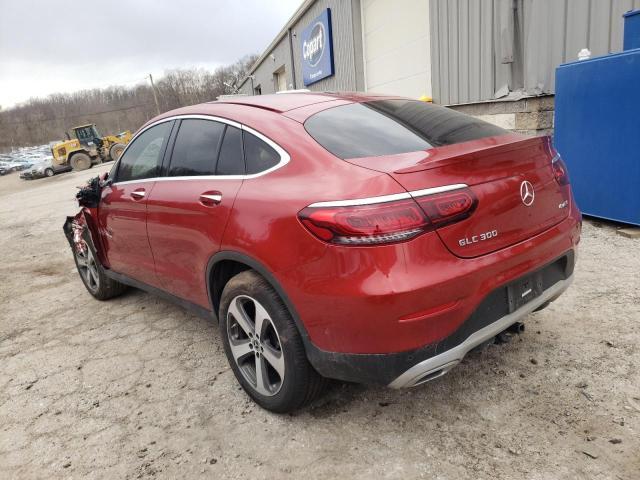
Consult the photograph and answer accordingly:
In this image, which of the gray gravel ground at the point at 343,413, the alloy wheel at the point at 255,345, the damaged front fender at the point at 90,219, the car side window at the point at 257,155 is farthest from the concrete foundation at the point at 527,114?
the damaged front fender at the point at 90,219

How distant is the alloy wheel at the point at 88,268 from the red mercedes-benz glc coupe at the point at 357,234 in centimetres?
186

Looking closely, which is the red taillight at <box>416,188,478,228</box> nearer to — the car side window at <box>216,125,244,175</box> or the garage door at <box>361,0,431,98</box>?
the car side window at <box>216,125,244,175</box>

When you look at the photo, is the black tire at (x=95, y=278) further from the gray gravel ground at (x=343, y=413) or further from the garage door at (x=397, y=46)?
the garage door at (x=397, y=46)

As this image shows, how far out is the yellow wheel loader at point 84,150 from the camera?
101 feet

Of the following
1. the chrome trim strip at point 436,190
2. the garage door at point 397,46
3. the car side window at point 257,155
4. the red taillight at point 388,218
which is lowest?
the red taillight at point 388,218

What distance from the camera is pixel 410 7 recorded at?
944 centimetres

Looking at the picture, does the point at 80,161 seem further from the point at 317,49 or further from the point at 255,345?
the point at 255,345

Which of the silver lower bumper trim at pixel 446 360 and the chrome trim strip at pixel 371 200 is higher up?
the chrome trim strip at pixel 371 200

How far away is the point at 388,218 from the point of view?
1.88 meters

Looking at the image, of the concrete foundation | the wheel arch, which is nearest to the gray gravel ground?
the wheel arch

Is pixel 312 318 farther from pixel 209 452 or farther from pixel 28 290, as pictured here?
pixel 28 290

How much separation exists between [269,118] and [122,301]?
9.43 ft

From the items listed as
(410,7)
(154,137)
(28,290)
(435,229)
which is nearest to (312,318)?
(435,229)

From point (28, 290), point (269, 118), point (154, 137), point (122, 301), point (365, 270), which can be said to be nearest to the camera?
point (365, 270)
